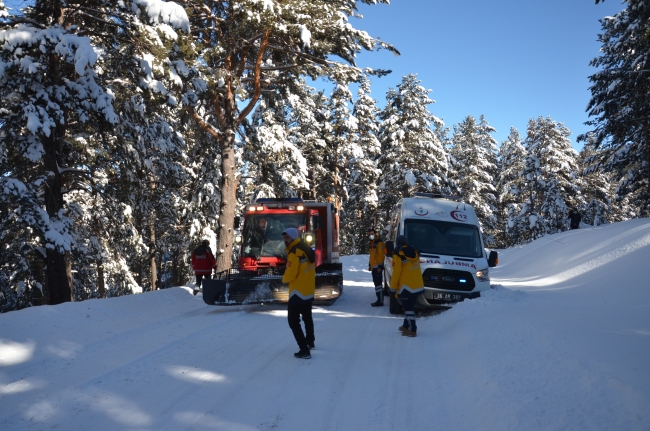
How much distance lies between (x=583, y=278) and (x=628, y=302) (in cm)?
539

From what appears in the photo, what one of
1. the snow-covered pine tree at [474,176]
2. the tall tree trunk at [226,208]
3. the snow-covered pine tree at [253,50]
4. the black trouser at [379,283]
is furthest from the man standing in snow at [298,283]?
the snow-covered pine tree at [474,176]

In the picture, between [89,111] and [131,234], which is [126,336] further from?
[131,234]

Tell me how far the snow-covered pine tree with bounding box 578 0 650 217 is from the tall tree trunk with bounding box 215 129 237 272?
13.8m

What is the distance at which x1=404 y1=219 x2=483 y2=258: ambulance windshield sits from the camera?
12.0 metres

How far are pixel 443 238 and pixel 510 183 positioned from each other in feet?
120

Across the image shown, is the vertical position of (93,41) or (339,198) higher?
(93,41)

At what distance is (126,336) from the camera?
9.05 m

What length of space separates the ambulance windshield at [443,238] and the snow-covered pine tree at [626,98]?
8.54 metres

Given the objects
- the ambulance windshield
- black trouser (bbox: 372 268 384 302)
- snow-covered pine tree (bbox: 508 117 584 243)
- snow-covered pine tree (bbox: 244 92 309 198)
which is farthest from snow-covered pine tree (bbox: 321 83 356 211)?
the ambulance windshield

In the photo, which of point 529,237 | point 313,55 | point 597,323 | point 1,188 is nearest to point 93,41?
point 1,188

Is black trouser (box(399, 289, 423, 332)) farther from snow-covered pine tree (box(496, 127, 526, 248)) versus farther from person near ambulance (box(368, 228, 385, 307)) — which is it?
snow-covered pine tree (box(496, 127, 526, 248))

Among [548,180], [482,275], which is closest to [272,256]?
[482,275]

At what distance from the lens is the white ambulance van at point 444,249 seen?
11180 mm

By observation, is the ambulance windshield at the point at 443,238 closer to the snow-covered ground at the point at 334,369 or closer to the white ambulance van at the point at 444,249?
the white ambulance van at the point at 444,249
